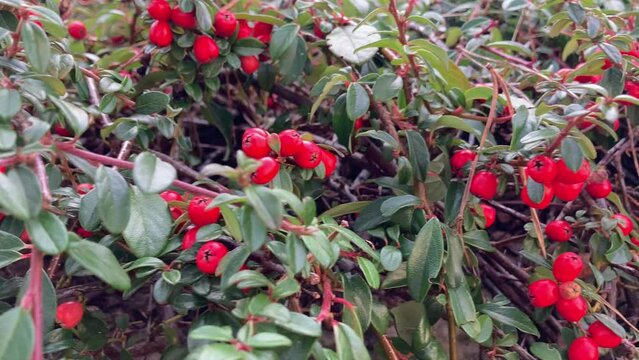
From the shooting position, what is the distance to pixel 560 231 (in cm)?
114

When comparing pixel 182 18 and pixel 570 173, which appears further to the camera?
pixel 182 18

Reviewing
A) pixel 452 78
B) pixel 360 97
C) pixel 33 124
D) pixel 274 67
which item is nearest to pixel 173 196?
pixel 33 124

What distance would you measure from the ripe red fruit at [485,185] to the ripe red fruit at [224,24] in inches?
24.1

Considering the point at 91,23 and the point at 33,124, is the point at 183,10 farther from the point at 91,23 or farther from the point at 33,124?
the point at 91,23

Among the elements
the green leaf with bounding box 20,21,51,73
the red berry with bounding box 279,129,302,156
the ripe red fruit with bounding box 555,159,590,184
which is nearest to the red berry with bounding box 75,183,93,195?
the green leaf with bounding box 20,21,51,73

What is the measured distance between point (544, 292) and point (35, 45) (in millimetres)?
937

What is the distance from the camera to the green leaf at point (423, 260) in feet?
3.07

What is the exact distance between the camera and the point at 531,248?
1.18 meters

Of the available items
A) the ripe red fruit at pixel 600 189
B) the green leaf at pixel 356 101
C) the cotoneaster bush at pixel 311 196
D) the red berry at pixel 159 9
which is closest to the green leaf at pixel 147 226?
the cotoneaster bush at pixel 311 196

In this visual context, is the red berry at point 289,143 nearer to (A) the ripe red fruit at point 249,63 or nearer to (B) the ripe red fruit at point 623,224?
(A) the ripe red fruit at point 249,63

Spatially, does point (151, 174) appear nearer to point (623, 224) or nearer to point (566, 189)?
point (566, 189)

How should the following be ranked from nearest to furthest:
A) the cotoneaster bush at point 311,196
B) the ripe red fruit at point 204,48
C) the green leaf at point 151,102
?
the cotoneaster bush at point 311,196, the green leaf at point 151,102, the ripe red fruit at point 204,48

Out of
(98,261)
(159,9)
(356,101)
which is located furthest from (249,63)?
(98,261)

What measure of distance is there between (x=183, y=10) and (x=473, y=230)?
703 mm
